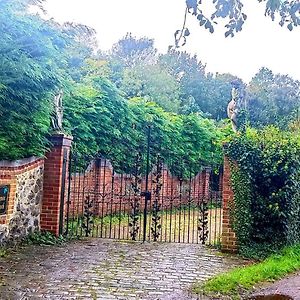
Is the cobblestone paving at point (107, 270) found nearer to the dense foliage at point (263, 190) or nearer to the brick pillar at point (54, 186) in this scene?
the brick pillar at point (54, 186)

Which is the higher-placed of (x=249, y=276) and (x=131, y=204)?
(x=131, y=204)

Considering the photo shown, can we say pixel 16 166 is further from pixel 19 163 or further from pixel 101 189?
pixel 101 189

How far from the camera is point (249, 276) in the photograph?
6445mm

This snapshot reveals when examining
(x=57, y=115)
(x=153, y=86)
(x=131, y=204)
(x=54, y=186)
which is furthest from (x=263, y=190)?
(x=153, y=86)

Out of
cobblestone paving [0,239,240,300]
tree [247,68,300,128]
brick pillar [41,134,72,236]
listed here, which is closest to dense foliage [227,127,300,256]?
cobblestone paving [0,239,240,300]

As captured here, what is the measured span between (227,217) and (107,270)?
8.89ft

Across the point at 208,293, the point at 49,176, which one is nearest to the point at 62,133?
the point at 49,176

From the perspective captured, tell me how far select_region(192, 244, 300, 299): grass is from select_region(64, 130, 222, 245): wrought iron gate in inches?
68.1

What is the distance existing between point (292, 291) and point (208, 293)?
1190 mm

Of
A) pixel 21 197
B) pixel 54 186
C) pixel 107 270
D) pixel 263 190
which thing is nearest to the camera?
pixel 107 270

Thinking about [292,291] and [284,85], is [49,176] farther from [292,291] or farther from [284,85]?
[284,85]

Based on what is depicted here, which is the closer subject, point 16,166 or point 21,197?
point 16,166

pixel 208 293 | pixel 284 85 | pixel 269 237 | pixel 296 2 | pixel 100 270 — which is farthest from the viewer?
pixel 284 85

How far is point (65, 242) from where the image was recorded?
8.80m
